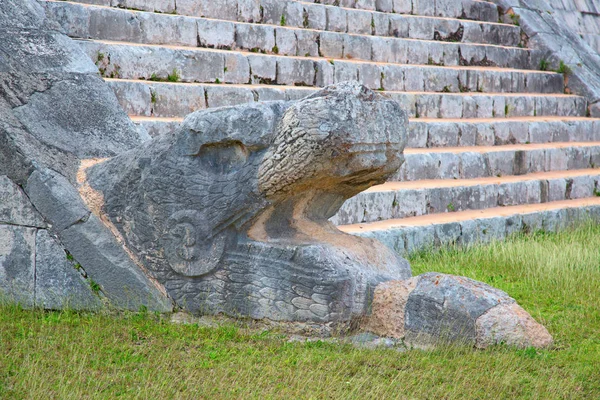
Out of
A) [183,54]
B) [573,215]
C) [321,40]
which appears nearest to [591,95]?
[573,215]

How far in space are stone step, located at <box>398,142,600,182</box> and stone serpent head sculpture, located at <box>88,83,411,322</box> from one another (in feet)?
12.4

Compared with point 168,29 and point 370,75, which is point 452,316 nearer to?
point 168,29

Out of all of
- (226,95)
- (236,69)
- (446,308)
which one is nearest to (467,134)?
(236,69)

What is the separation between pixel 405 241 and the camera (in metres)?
7.35

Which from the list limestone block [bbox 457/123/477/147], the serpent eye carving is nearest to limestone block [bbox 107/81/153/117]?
the serpent eye carving

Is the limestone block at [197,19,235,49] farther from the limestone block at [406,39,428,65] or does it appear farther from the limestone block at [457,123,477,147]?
the limestone block at [457,123,477,147]

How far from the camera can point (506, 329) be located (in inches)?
173

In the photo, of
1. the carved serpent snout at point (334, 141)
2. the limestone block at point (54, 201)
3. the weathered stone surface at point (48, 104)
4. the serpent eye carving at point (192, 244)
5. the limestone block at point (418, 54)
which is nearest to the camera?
the carved serpent snout at point (334, 141)

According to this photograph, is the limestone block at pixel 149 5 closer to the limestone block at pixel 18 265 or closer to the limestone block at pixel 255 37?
the limestone block at pixel 255 37

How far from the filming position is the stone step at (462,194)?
7582 millimetres

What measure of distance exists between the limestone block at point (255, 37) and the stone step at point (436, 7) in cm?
139

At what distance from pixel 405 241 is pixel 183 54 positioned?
2.65 m

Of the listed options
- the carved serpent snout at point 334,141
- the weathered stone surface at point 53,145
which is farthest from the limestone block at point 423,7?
the carved serpent snout at point 334,141

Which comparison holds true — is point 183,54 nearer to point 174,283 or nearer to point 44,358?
point 174,283
